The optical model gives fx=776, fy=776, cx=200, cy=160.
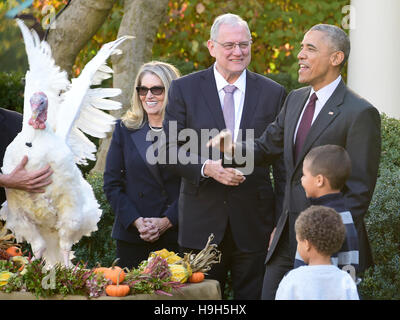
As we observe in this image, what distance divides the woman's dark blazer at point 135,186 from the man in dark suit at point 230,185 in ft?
1.39

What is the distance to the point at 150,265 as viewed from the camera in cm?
429

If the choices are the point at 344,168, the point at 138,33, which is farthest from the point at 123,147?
the point at 138,33

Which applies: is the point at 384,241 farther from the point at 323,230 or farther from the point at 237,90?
the point at 323,230

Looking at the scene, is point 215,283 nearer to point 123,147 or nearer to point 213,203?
point 213,203

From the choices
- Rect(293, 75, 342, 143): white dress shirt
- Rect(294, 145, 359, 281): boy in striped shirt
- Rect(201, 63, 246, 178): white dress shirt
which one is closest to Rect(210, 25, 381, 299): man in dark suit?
Rect(293, 75, 342, 143): white dress shirt

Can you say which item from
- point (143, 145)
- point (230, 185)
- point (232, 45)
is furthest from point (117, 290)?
point (232, 45)

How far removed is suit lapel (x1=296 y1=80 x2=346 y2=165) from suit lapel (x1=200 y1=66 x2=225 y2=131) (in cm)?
77

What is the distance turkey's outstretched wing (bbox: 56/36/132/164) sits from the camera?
4758 mm

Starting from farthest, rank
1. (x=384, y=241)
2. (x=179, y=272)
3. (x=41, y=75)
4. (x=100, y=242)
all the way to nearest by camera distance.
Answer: (x=100, y=242) < (x=384, y=241) < (x=41, y=75) < (x=179, y=272)

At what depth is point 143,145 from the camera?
5.64 meters

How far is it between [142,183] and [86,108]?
70cm

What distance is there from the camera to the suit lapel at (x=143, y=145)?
5.60m

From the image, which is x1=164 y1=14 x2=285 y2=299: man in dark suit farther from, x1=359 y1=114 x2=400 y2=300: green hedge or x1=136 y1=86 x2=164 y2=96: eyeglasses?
x1=359 y1=114 x2=400 y2=300: green hedge

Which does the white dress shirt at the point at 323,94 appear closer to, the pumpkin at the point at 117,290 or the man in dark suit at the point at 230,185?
the man in dark suit at the point at 230,185
